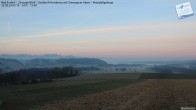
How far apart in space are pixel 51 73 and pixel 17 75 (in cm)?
2103

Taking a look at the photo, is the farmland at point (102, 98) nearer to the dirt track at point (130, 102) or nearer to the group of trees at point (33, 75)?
the dirt track at point (130, 102)

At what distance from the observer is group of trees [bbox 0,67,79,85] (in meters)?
63.0

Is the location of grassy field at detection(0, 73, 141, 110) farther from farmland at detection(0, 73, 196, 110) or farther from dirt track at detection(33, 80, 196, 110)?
dirt track at detection(33, 80, 196, 110)

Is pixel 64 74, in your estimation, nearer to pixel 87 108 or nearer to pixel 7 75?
pixel 7 75

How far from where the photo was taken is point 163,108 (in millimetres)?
18703

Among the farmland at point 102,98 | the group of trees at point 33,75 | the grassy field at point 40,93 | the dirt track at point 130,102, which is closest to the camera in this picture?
the dirt track at point 130,102

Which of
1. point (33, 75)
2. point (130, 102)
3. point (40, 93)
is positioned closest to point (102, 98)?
point (130, 102)

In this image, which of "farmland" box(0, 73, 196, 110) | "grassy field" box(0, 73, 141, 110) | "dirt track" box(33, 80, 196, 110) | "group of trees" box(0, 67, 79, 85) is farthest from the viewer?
"group of trees" box(0, 67, 79, 85)

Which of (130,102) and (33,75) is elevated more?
(33,75)

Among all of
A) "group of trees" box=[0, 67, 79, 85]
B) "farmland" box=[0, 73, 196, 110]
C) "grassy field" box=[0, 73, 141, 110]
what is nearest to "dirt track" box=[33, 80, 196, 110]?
"farmland" box=[0, 73, 196, 110]

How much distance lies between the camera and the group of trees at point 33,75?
207ft

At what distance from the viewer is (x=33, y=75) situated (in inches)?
3071

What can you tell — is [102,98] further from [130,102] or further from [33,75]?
[33,75]

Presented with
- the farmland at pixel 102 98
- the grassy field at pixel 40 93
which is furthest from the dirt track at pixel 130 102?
the grassy field at pixel 40 93
